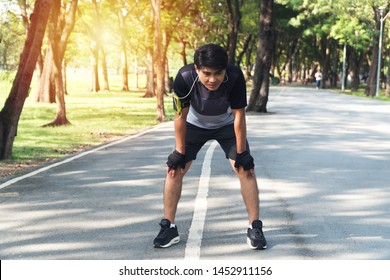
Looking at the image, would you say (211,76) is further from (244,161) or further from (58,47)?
(58,47)

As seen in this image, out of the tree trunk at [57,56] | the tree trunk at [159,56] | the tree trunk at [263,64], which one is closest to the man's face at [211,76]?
the tree trunk at [57,56]

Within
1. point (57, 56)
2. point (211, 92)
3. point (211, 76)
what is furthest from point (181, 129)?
point (57, 56)

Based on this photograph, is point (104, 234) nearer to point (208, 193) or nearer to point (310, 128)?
point (208, 193)

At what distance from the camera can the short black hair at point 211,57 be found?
4398 mm

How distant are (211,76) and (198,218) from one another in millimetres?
1876

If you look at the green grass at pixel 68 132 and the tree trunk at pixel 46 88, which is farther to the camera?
the tree trunk at pixel 46 88

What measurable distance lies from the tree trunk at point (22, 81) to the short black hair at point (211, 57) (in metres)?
7.09

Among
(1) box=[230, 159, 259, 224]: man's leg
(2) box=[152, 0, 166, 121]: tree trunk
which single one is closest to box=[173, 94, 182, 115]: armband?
(1) box=[230, 159, 259, 224]: man's leg

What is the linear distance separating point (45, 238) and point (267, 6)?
18.5 meters

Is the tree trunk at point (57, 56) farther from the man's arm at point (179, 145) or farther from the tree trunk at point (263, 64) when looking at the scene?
the man's arm at point (179, 145)

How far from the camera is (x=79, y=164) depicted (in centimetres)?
996

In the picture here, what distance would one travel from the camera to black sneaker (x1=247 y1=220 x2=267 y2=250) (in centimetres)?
475

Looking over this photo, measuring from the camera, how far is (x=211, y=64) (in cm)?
439

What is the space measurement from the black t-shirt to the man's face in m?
0.10
